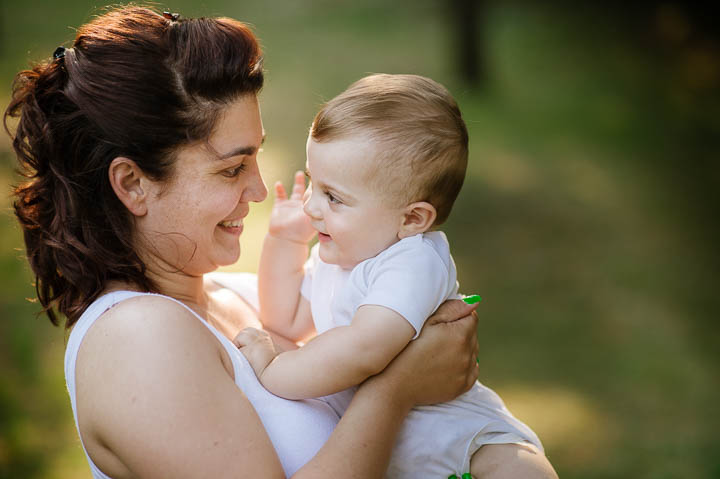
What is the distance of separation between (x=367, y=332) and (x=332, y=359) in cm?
10

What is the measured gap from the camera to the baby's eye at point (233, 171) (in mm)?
1675

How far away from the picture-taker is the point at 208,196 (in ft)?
5.43

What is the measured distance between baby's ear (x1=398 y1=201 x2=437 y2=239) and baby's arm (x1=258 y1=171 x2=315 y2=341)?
1.34ft

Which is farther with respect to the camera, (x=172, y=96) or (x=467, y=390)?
(x=467, y=390)

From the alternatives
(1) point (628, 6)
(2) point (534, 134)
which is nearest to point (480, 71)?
(2) point (534, 134)

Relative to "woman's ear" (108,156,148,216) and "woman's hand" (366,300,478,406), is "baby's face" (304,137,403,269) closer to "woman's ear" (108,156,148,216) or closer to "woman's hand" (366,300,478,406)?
"woman's hand" (366,300,478,406)

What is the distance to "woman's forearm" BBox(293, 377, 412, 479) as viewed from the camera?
4.64 feet

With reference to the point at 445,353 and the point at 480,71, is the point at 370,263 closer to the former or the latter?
the point at 445,353

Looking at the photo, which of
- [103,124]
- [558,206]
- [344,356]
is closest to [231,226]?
[103,124]

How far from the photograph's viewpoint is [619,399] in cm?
452

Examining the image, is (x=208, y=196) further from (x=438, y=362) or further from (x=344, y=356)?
(x=438, y=362)

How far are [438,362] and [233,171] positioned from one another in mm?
656

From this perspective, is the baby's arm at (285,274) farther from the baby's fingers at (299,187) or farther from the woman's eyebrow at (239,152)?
the woman's eyebrow at (239,152)

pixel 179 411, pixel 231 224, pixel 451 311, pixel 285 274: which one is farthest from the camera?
pixel 285 274
